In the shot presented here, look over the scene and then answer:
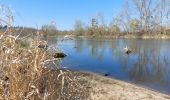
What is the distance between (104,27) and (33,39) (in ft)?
323

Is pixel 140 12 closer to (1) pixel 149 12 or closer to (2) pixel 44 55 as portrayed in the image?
(1) pixel 149 12

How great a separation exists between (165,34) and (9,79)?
266ft

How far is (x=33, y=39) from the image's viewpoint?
4988mm

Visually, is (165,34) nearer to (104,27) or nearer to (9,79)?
(104,27)

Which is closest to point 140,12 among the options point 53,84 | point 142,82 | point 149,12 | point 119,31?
point 149,12

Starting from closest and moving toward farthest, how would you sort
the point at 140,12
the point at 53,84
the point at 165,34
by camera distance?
the point at 53,84 → the point at 165,34 → the point at 140,12

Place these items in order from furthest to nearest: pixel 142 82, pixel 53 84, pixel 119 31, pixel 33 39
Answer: pixel 119 31 < pixel 142 82 < pixel 53 84 < pixel 33 39

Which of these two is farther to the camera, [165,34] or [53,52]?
[165,34]

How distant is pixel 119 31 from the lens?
98.2 metres

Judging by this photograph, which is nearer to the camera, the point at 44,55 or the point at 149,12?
the point at 44,55

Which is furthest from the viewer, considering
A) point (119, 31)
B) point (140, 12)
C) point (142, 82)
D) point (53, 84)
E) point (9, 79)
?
point (119, 31)

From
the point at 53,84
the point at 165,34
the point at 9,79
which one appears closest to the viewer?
the point at 9,79

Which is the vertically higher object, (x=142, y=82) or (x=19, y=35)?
(x=19, y=35)

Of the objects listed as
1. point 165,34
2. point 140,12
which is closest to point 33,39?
point 165,34
